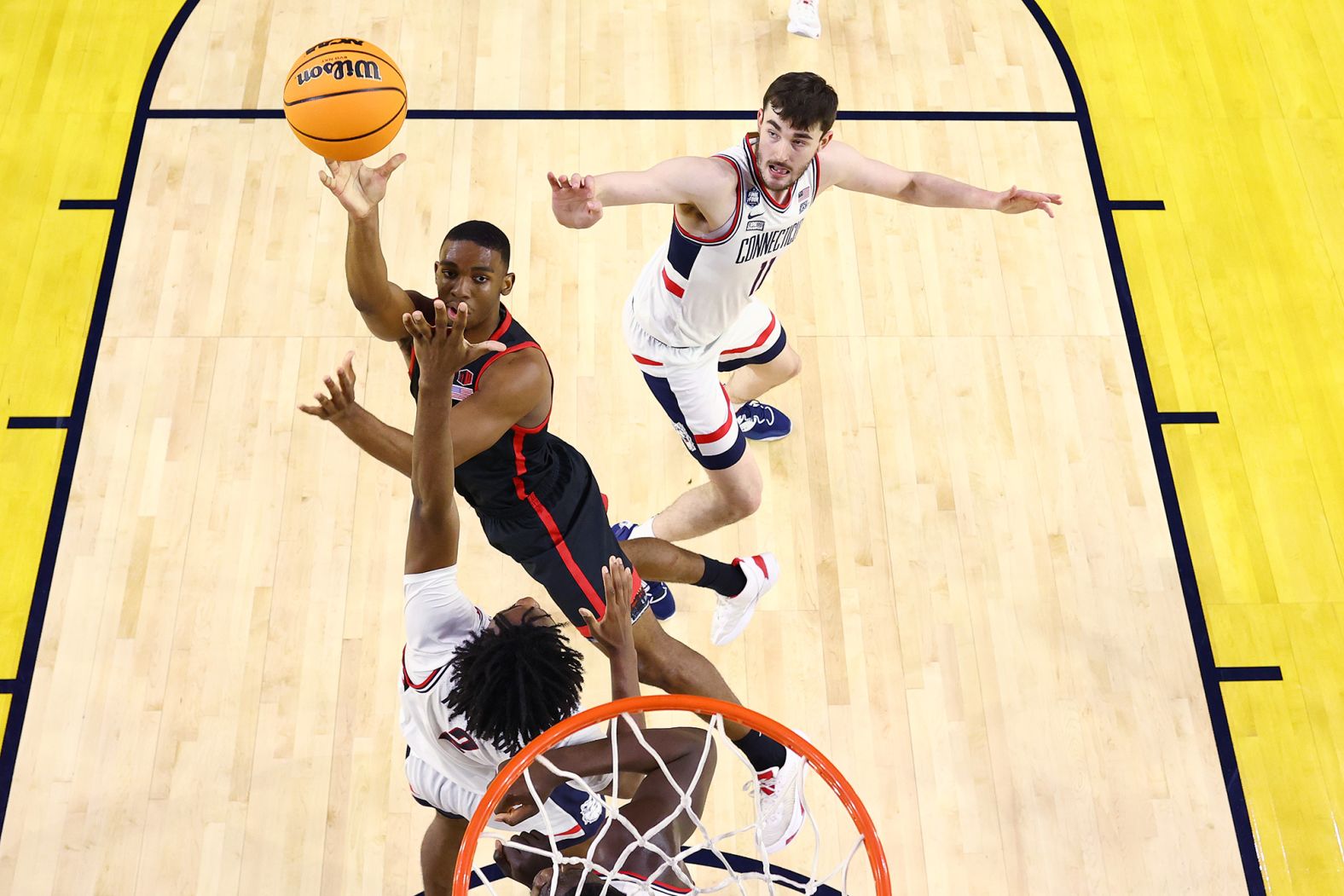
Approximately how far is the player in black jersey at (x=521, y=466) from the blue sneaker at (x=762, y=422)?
30.6 inches

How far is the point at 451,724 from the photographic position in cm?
280

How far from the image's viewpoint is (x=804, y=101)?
3375mm

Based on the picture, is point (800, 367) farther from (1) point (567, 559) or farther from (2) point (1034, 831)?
(2) point (1034, 831)

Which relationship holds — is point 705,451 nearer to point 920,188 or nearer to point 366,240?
point 920,188

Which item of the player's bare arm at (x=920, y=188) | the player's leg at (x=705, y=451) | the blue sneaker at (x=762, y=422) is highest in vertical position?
the player's bare arm at (x=920, y=188)

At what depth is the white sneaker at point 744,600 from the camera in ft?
13.3

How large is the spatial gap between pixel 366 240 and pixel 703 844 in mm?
1962

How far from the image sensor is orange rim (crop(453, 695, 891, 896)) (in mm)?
2580

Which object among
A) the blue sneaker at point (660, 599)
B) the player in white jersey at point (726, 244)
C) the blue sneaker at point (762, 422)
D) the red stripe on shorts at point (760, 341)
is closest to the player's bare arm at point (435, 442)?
the player in white jersey at point (726, 244)

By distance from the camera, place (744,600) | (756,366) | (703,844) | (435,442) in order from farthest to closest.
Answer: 1. (756,366)
2. (744,600)
3. (703,844)
4. (435,442)

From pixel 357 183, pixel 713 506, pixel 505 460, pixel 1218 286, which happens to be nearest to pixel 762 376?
pixel 713 506

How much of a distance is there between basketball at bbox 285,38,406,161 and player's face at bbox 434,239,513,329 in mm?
553

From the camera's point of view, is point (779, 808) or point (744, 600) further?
point (744, 600)

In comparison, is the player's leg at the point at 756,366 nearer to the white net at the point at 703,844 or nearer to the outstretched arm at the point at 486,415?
the outstretched arm at the point at 486,415
